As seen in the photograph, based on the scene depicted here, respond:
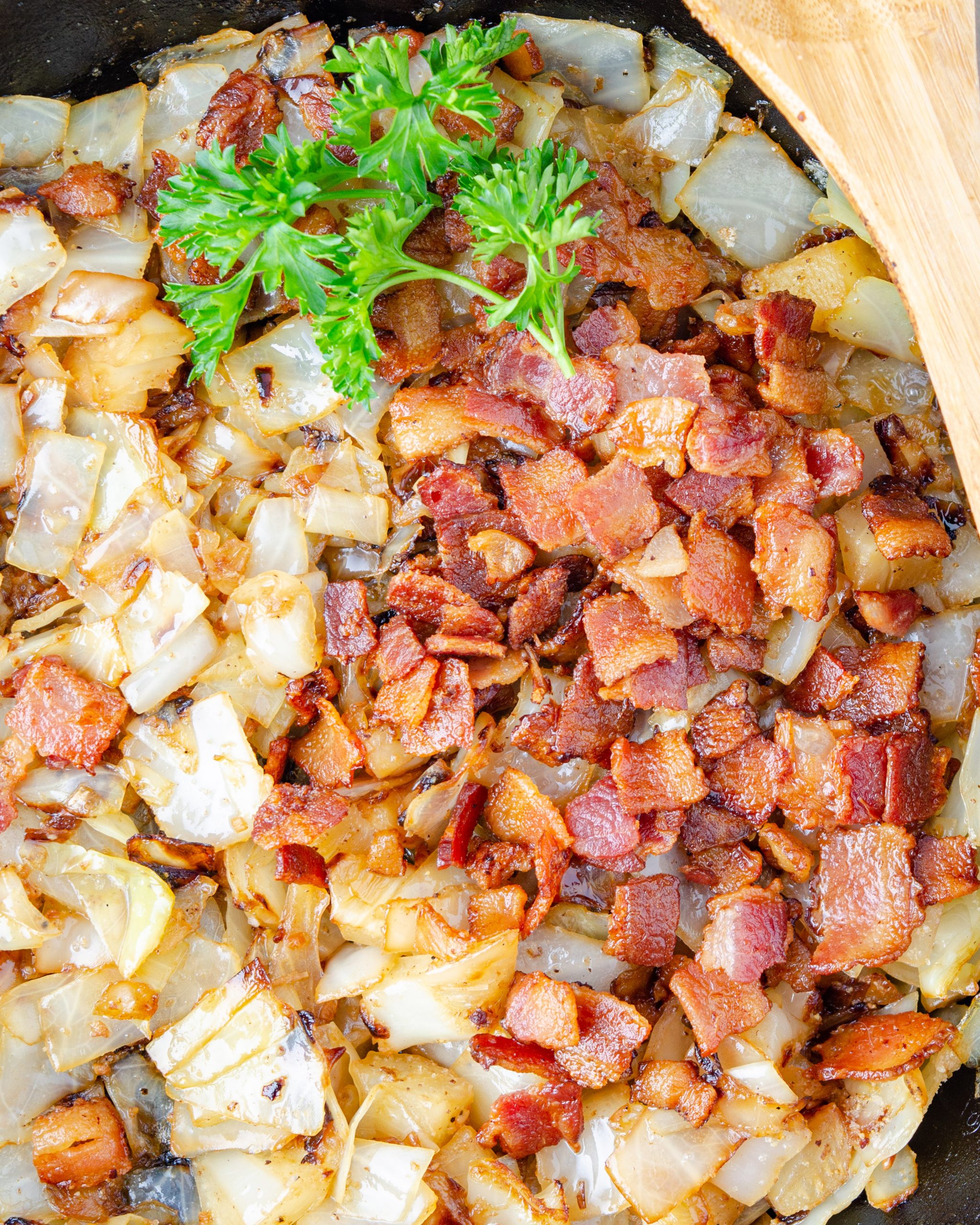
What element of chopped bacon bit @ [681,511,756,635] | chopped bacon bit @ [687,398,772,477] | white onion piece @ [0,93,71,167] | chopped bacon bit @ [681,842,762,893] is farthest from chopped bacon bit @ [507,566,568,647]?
white onion piece @ [0,93,71,167]

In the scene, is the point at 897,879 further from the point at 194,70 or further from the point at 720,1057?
the point at 194,70

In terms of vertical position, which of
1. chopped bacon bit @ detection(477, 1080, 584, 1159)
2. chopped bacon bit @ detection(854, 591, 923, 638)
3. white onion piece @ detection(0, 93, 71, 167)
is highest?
white onion piece @ detection(0, 93, 71, 167)

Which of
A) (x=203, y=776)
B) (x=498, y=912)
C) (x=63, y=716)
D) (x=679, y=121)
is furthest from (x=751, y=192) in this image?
(x=63, y=716)

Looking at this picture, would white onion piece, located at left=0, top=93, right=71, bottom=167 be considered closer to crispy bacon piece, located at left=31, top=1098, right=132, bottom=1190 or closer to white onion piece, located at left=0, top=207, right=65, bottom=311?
white onion piece, located at left=0, top=207, right=65, bottom=311

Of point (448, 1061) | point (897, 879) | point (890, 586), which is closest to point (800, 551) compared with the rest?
point (890, 586)

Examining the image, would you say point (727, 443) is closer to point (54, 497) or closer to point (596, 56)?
point (596, 56)

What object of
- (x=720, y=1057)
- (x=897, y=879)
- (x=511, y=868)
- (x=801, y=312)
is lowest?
(x=720, y=1057)
